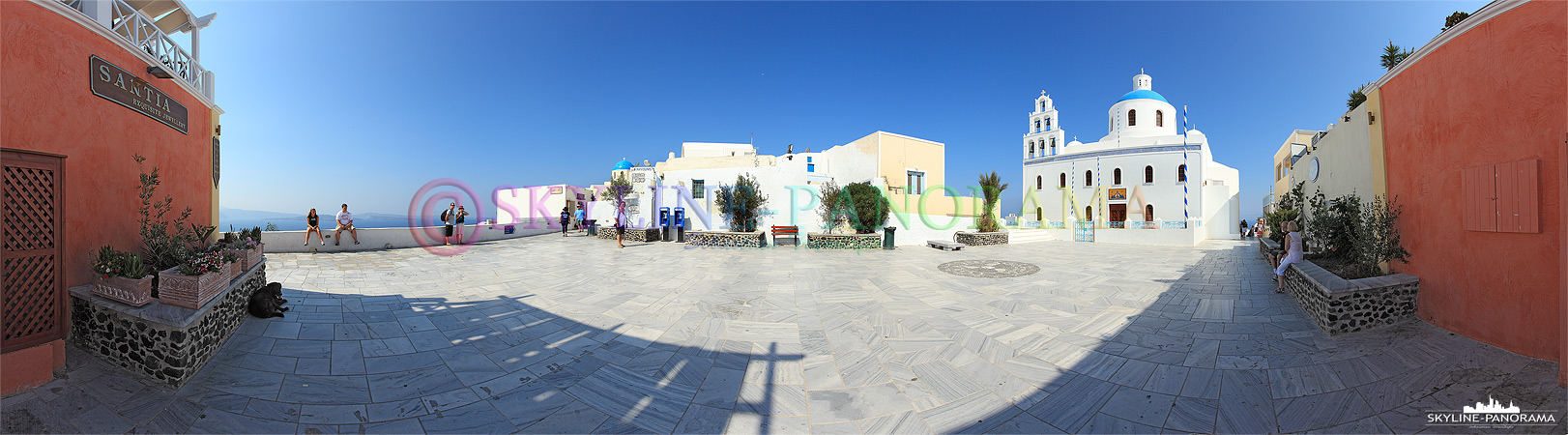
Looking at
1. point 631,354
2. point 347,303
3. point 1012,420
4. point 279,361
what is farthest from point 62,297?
point 1012,420

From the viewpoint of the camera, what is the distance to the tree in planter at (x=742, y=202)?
55.5 ft

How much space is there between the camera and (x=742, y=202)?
55.7 feet

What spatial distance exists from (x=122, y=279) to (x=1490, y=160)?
10.9 meters

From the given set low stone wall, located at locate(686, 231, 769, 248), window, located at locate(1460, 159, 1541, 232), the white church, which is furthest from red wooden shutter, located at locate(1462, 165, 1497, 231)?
the white church

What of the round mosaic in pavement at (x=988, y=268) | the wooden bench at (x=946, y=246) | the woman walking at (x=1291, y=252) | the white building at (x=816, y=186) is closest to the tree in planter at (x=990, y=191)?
the white building at (x=816, y=186)

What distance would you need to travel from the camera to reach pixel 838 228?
1614cm

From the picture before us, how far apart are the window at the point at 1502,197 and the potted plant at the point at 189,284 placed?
10.1 meters

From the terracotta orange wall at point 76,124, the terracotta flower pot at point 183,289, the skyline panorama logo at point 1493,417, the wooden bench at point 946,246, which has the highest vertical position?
the terracotta orange wall at point 76,124

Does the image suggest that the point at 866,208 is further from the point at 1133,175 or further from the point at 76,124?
the point at 1133,175

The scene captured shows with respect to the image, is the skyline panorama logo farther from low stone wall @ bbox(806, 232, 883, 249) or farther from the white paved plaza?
low stone wall @ bbox(806, 232, 883, 249)

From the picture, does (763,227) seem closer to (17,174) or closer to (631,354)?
(631,354)

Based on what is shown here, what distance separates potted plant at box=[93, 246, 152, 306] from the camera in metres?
3.48

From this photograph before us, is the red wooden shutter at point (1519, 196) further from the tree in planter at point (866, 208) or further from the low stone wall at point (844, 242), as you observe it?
the tree in planter at point (866, 208)

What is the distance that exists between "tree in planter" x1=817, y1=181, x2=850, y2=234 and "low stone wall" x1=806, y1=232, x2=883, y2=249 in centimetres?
224
